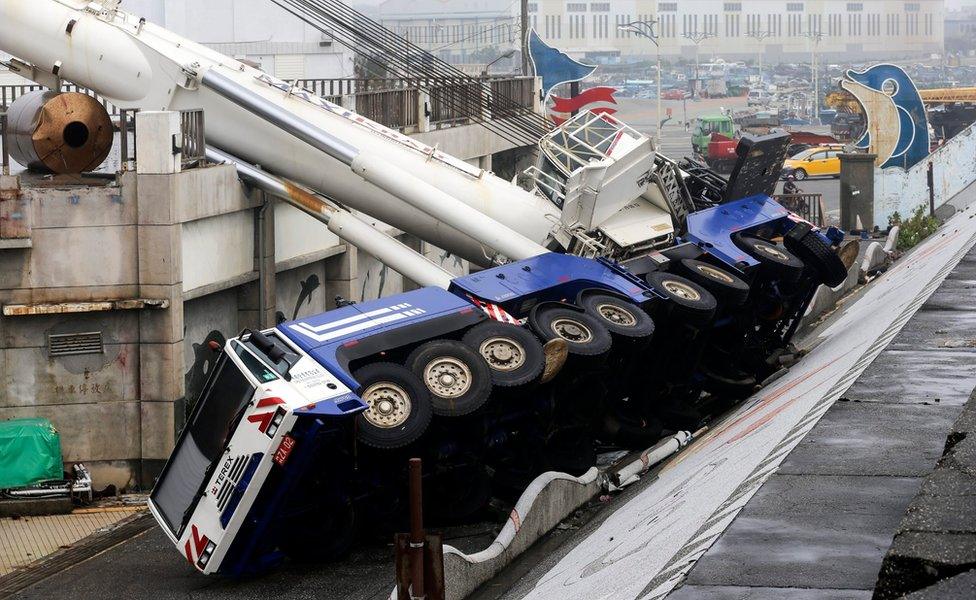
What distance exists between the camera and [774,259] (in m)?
20.7

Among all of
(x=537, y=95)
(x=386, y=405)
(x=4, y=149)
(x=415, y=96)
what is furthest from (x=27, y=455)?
(x=537, y=95)

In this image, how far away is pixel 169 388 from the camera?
18.5 metres

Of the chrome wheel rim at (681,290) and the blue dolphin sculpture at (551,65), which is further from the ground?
the blue dolphin sculpture at (551,65)

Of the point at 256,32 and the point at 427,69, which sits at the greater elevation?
the point at 256,32

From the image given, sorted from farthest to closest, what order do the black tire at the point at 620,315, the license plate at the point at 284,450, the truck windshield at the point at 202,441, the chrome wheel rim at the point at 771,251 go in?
the chrome wheel rim at the point at 771,251
the black tire at the point at 620,315
the truck windshield at the point at 202,441
the license plate at the point at 284,450

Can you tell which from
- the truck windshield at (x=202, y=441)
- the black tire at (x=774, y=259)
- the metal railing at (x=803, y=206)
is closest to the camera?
the truck windshield at (x=202, y=441)

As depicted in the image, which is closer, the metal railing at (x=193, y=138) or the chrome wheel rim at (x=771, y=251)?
the metal railing at (x=193, y=138)

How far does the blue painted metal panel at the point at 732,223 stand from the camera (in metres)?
20.4

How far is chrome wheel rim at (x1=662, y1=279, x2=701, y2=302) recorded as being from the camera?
18506 millimetres

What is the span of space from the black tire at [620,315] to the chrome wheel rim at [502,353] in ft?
5.35

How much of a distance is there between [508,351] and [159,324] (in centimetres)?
542

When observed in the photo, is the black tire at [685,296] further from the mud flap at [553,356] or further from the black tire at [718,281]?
the mud flap at [553,356]

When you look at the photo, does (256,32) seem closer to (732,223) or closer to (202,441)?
(732,223)

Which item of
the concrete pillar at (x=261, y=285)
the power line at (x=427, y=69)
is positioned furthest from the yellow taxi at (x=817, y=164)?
the concrete pillar at (x=261, y=285)
